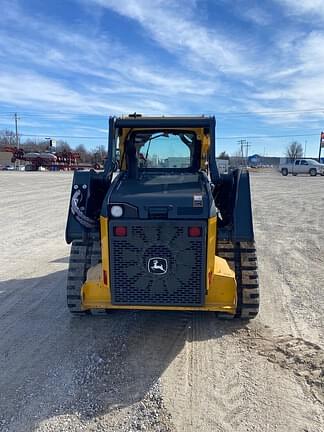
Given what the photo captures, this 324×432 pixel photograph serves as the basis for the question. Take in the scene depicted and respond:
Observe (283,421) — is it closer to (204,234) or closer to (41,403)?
(204,234)

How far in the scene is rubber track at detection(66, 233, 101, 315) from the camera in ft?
14.5

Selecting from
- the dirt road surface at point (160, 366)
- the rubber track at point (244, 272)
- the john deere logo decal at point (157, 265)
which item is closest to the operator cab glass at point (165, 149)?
the rubber track at point (244, 272)

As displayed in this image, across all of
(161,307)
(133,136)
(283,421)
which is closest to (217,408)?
(283,421)

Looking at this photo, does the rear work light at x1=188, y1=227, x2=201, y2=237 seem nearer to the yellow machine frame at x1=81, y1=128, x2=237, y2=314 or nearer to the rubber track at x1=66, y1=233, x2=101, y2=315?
the yellow machine frame at x1=81, y1=128, x2=237, y2=314

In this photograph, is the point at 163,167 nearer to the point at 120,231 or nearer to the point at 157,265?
the point at 120,231

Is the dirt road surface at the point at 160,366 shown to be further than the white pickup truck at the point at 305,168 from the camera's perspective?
No

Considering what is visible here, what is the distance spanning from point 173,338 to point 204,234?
1275 mm

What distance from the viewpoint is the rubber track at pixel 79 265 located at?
4430 millimetres

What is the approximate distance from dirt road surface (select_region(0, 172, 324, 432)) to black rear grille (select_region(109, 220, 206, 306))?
21.9 inches

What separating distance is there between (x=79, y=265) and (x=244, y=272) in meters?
2.02

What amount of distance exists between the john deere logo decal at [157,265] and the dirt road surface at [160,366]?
2.74 ft

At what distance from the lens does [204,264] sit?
146 inches

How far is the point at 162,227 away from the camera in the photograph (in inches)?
142

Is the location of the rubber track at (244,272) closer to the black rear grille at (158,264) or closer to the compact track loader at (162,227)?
the compact track loader at (162,227)
